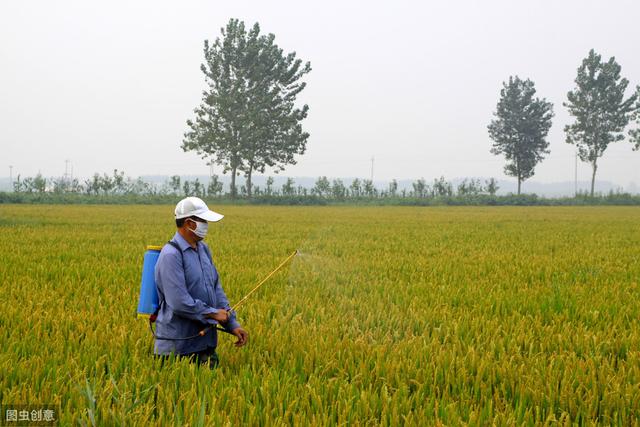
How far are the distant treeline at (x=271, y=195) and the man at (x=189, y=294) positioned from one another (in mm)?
42277

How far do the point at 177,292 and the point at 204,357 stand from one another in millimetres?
610

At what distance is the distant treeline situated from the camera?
45.1m

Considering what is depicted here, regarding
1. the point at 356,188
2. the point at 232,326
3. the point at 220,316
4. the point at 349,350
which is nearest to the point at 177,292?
the point at 220,316

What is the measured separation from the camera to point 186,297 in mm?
3049

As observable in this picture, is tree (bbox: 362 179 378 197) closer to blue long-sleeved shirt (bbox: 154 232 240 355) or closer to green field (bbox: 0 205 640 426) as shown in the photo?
green field (bbox: 0 205 640 426)

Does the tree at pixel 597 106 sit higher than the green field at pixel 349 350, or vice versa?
the tree at pixel 597 106

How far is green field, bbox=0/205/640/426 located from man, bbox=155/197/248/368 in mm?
176

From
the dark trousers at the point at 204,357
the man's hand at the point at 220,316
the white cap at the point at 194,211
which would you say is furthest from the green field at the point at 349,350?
the white cap at the point at 194,211

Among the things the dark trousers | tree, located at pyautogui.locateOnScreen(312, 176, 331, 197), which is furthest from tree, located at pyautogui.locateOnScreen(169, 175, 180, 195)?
the dark trousers

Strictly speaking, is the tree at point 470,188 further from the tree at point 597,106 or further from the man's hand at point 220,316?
the man's hand at point 220,316

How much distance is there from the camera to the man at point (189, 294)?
121 inches

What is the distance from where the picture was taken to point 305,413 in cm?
261

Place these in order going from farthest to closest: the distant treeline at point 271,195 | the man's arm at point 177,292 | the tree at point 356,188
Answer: the tree at point 356,188 < the distant treeline at point 271,195 < the man's arm at point 177,292

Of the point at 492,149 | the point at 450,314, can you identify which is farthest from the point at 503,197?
the point at 450,314
